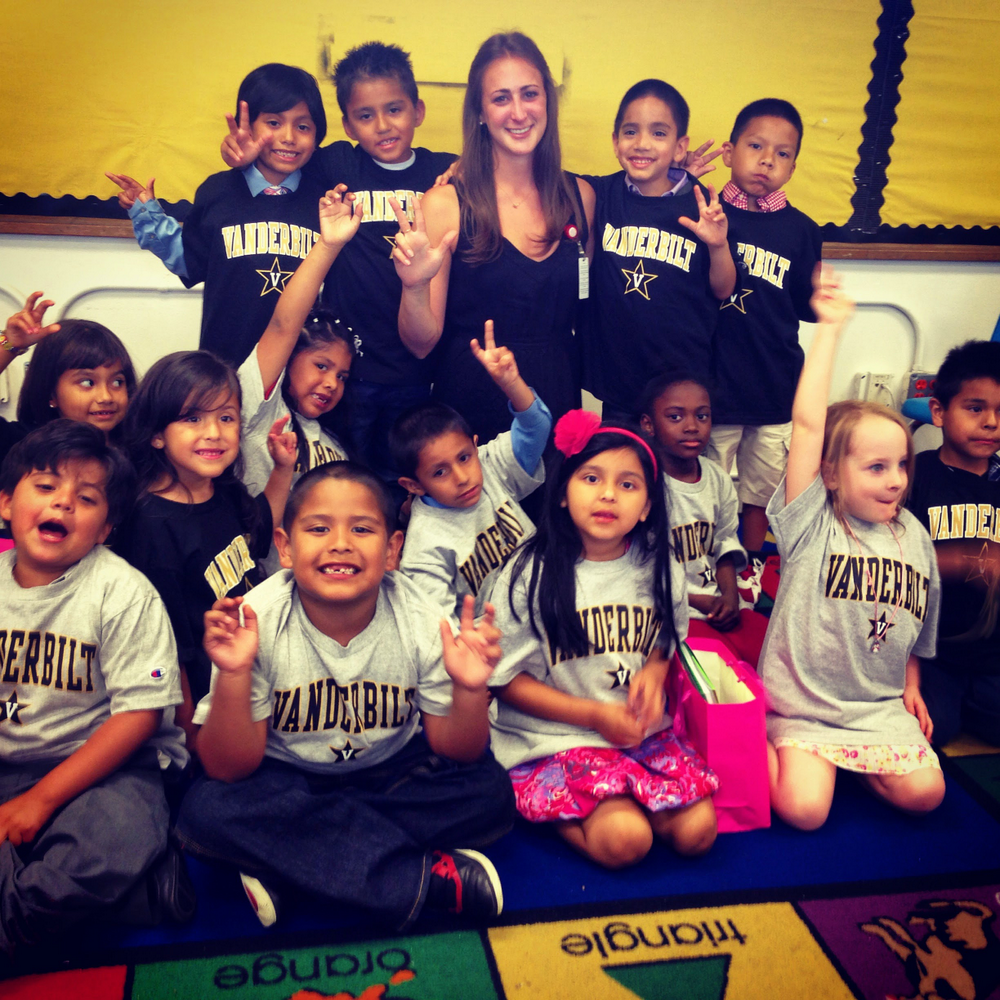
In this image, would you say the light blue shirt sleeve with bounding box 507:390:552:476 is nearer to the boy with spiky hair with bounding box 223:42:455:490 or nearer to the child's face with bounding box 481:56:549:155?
the boy with spiky hair with bounding box 223:42:455:490

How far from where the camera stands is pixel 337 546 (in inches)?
54.4

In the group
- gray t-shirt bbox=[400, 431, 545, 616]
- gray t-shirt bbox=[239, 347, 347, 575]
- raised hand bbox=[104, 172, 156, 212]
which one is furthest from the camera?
raised hand bbox=[104, 172, 156, 212]

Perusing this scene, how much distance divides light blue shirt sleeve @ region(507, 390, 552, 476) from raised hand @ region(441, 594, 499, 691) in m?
0.62

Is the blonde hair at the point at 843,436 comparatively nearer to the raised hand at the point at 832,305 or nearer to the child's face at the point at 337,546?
the raised hand at the point at 832,305

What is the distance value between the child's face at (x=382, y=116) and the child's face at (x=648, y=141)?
0.54 m

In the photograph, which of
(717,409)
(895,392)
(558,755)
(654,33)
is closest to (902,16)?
(654,33)

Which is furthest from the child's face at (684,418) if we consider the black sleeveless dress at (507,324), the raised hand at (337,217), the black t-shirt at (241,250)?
the black t-shirt at (241,250)

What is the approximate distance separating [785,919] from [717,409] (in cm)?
147

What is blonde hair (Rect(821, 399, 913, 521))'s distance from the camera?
1.72 meters

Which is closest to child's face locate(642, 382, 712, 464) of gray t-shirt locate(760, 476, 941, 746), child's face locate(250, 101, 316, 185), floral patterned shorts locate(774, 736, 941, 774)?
gray t-shirt locate(760, 476, 941, 746)

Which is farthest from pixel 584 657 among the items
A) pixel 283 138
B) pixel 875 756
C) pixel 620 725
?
pixel 283 138

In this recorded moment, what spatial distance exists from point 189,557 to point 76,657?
0.29 meters

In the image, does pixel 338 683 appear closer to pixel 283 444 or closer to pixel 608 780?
pixel 608 780

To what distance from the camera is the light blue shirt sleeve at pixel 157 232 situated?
2092mm
